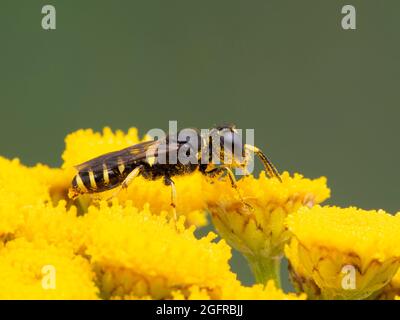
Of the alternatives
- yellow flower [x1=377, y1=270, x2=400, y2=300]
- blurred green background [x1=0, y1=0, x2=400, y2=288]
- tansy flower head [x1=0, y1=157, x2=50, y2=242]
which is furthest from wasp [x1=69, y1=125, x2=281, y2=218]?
blurred green background [x1=0, y1=0, x2=400, y2=288]

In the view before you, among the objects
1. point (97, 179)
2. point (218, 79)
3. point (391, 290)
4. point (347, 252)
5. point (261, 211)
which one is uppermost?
point (218, 79)

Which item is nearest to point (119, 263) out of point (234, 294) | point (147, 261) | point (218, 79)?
point (147, 261)

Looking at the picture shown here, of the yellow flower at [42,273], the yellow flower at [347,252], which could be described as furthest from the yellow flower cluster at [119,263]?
the yellow flower at [347,252]

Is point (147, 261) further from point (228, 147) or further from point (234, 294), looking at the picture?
point (228, 147)

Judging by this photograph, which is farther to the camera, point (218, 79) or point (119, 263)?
point (218, 79)
